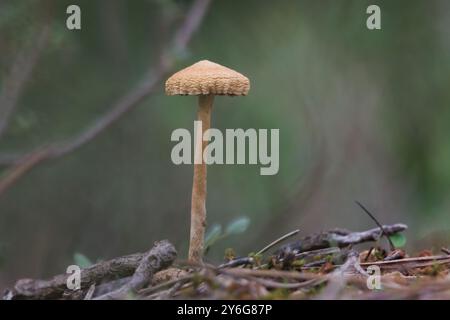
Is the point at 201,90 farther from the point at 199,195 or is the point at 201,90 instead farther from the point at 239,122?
the point at 239,122

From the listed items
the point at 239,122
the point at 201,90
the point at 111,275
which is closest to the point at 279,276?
the point at 111,275

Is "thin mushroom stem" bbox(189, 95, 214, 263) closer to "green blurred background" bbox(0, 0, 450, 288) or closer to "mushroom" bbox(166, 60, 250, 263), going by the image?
"mushroom" bbox(166, 60, 250, 263)

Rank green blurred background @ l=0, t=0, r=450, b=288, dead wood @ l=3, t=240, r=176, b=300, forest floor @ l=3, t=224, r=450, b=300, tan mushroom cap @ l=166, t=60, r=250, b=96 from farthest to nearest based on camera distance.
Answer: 1. green blurred background @ l=0, t=0, r=450, b=288
2. tan mushroom cap @ l=166, t=60, r=250, b=96
3. dead wood @ l=3, t=240, r=176, b=300
4. forest floor @ l=3, t=224, r=450, b=300

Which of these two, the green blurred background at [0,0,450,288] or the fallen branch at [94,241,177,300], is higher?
the green blurred background at [0,0,450,288]

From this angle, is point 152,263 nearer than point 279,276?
No

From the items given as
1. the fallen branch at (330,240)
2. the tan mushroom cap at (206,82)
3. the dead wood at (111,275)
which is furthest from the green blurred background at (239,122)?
the dead wood at (111,275)

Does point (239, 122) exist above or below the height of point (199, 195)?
above

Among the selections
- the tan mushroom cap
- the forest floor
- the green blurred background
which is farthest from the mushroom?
the green blurred background
